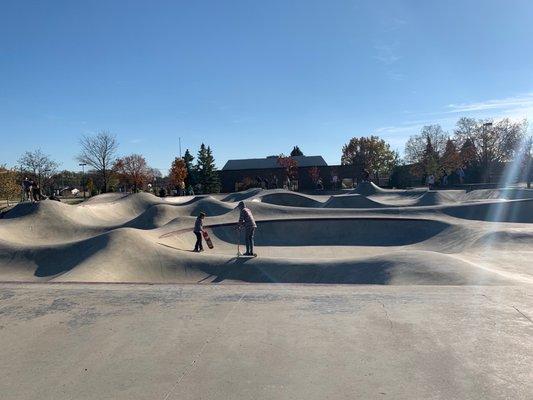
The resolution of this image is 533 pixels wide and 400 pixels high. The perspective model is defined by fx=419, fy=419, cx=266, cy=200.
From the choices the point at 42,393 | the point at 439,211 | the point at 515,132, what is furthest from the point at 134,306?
the point at 515,132

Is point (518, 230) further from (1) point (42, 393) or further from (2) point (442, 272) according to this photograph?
(1) point (42, 393)

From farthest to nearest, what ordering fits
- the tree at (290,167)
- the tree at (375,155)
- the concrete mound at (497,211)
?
the tree at (375,155)
the tree at (290,167)
the concrete mound at (497,211)

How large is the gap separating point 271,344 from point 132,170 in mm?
65208

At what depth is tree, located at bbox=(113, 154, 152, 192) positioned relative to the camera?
212ft

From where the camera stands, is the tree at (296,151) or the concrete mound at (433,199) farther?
the tree at (296,151)

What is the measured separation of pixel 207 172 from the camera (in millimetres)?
60531

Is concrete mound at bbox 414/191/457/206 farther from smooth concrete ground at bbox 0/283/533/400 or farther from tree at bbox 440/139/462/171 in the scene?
tree at bbox 440/139/462/171

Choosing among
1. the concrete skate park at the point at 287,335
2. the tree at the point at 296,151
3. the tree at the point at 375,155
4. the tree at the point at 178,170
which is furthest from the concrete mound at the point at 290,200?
the tree at the point at 296,151

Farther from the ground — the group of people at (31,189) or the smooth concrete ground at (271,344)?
the group of people at (31,189)

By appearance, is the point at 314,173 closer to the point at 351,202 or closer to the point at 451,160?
the point at 451,160

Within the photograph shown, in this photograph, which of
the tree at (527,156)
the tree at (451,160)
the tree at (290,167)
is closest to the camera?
the tree at (527,156)

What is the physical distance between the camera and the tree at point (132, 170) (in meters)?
64.6

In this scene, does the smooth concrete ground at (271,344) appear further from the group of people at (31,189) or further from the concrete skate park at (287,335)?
the group of people at (31,189)

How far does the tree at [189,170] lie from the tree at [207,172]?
1.06 m
